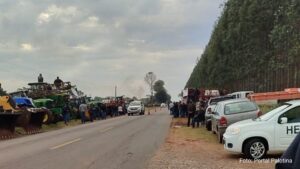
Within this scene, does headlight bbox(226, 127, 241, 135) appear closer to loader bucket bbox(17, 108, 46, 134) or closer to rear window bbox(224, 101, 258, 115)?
rear window bbox(224, 101, 258, 115)

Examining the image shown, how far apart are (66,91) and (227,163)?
34768 millimetres

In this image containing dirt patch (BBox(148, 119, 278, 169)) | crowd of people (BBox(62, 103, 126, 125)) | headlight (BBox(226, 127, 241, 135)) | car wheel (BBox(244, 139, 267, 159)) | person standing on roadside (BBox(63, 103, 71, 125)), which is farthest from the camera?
crowd of people (BBox(62, 103, 126, 125))

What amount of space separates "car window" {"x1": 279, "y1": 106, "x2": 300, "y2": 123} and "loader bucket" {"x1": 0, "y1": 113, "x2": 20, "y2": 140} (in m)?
18.0

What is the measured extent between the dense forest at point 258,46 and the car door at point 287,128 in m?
15.2

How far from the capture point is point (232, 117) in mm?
19750

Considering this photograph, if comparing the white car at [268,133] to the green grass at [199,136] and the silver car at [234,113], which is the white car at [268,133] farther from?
the green grass at [199,136]

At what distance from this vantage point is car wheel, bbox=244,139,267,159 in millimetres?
14164

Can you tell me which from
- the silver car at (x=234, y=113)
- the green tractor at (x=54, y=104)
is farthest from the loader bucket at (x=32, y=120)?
the silver car at (x=234, y=113)

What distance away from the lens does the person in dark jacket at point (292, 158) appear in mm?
3076

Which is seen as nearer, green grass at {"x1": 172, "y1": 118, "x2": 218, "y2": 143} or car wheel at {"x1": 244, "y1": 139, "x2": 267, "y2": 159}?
car wheel at {"x1": 244, "y1": 139, "x2": 267, "y2": 159}

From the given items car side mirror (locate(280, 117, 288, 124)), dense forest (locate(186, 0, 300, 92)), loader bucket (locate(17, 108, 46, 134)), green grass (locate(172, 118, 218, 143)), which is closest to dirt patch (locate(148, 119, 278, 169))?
car side mirror (locate(280, 117, 288, 124))

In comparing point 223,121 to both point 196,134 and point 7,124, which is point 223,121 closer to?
point 196,134

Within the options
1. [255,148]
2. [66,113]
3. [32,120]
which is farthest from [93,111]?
[255,148]

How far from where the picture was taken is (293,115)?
45.7 ft
